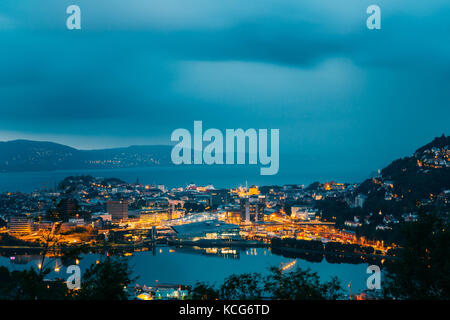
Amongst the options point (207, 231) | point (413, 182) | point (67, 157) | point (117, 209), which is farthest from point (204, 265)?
point (67, 157)

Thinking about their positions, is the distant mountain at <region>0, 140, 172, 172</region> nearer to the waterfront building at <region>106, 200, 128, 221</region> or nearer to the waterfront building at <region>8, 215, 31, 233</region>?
the waterfront building at <region>106, 200, 128, 221</region>

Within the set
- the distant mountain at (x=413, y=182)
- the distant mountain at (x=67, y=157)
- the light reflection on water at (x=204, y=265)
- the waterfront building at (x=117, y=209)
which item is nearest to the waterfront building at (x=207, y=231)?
the light reflection on water at (x=204, y=265)

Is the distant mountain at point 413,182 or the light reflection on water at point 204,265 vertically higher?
the distant mountain at point 413,182

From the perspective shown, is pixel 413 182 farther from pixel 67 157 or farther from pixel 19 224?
pixel 67 157

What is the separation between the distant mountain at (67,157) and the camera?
28.4 metres

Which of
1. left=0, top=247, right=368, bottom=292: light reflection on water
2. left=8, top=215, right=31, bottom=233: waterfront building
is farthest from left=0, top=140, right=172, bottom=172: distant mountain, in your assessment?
left=0, top=247, right=368, bottom=292: light reflection on water

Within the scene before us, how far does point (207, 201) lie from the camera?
23000 mm

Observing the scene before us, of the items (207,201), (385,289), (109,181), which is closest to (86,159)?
(109,181)

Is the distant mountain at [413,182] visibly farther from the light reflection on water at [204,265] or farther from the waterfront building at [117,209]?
the waterfront building at [117,209]

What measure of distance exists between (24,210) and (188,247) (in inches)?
305

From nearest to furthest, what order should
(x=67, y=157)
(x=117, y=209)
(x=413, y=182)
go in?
(x=413, y=182) < (x=117, y=209) < (x=67, y=157)

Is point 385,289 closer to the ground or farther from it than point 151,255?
farther from it

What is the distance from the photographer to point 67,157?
101ft
